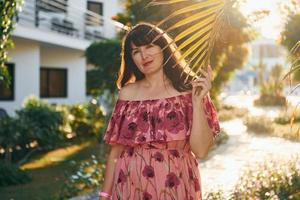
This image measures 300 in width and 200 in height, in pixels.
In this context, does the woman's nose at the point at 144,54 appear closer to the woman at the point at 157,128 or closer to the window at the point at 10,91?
the woman at the point at 157,128

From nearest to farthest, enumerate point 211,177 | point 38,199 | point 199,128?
1. point 199,128
2. point 38,199
3. point 211,177

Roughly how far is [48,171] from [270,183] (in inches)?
220

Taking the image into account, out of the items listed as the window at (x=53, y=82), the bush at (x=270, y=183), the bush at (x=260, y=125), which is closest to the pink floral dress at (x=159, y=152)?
the bush at (x=270, y=183)

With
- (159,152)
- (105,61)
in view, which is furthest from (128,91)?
(105,61)

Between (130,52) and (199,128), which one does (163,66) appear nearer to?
(130,52)

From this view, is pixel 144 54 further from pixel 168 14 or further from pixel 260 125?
pixel 260 125

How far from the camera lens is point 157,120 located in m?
2.99

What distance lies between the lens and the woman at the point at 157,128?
295 centimetres

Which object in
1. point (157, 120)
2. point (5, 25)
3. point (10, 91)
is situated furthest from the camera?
point (10, 91)

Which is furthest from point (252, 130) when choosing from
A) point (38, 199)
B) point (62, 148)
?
point (38, 199)

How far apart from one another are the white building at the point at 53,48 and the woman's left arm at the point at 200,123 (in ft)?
49.5

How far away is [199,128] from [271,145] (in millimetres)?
12638

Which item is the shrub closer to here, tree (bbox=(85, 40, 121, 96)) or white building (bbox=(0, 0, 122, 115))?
tree (bbox=(85, 40, 121, 96))

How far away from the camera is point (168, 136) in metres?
2.96
